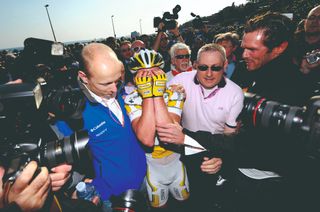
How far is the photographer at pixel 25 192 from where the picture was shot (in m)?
1.01

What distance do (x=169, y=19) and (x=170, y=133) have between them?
4074 millimetres

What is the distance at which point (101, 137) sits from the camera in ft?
6.43

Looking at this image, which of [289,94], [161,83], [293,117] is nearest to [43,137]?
[161,83]

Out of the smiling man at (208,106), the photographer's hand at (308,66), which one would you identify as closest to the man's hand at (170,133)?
the smiling man at (208,106)

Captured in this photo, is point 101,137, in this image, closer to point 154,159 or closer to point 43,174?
point 154,159

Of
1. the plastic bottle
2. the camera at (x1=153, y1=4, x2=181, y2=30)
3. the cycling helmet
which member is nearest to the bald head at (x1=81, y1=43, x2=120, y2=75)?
the cycling helmet

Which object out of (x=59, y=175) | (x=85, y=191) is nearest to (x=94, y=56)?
(x=59, y=175)

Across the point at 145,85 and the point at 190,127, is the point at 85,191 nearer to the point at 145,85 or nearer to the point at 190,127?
the point at 145,85

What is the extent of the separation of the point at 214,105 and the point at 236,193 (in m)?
1.82

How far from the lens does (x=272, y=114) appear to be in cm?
168

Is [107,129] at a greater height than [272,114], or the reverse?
[272,114]

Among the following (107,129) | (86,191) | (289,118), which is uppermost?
(289,118)

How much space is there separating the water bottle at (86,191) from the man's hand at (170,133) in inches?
33.8

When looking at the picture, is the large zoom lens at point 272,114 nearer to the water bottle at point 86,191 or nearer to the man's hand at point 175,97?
the man's hand at point 175,97
